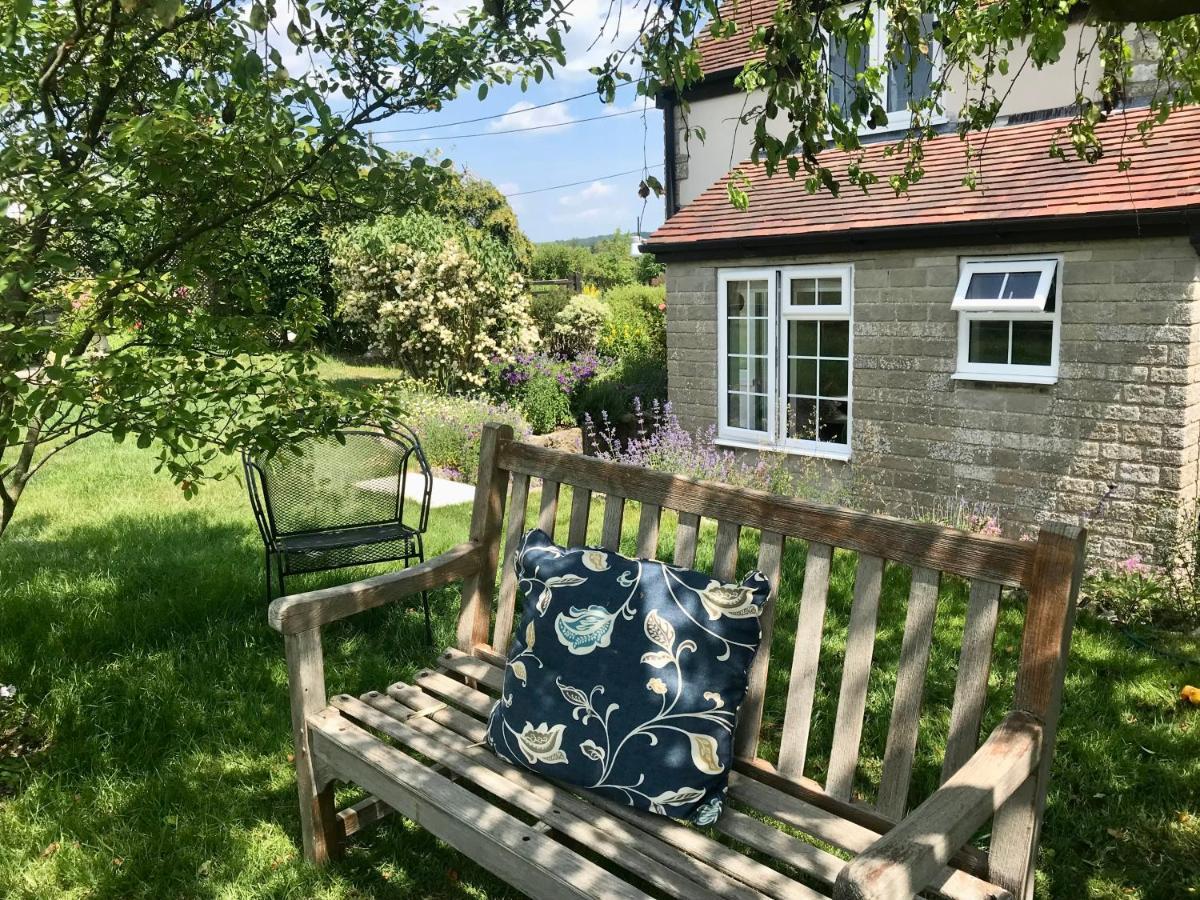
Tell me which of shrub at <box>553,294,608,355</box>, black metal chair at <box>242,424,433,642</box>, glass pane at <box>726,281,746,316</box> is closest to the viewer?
black metal chair at <box>242,424,433,642</box>

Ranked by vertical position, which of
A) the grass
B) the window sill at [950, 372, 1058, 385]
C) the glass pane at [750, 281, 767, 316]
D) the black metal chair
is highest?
the glass pane at [750, 281, 767, 316]

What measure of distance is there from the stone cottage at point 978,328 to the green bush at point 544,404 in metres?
1.78

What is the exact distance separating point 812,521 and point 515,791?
1.04 meters

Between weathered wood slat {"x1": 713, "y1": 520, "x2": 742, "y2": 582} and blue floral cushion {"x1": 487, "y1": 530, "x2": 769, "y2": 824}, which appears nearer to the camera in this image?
blue floral cushion {"x1": 487, "y1": 530, "x2": 769, "y2": 824}

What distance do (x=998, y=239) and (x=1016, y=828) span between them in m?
6.39

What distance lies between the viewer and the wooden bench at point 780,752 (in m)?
1.89

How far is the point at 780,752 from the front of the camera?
2.41 metres

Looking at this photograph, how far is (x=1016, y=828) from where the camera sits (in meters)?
1.93

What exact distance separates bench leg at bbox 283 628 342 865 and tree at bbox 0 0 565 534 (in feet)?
2.09

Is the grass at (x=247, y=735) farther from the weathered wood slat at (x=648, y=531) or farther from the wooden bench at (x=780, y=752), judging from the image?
the weathered wood slat at (x=648, y=531)

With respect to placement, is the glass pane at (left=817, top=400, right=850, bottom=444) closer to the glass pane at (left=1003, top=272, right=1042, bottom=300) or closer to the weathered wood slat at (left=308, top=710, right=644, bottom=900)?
the glass pane at (left=1003, top=272, right=1042, bottom=300)

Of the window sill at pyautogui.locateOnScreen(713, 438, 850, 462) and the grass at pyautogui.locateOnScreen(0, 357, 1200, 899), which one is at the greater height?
the window sill at pyautogui.locateOnScreen(713, 438, 850, 462)

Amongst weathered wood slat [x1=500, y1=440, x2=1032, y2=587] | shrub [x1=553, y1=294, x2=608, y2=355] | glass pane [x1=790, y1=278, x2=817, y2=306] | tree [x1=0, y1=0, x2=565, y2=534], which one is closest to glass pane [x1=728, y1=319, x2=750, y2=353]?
glass pane [x1=790, y1=278, x2=817, y2=306]

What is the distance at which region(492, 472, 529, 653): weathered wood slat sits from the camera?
10.1ft
